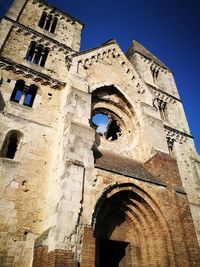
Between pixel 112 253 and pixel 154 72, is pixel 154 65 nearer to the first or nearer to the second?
pixel 154 72

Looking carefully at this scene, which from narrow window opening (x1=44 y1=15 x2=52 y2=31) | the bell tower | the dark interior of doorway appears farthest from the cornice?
the dark interior of doorway

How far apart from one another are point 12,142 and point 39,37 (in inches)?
317

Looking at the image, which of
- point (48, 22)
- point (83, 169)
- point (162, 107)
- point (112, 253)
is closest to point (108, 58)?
point (48, 22)

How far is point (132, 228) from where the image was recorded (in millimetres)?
8484

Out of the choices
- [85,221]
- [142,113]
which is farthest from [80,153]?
[142,113]

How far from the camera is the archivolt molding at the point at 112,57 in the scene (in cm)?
1180

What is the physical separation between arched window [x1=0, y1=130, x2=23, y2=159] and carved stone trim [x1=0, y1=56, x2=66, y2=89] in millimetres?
3531

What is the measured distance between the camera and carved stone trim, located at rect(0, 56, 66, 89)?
35.4 ft

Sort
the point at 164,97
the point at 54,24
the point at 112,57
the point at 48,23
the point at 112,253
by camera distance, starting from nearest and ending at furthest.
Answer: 1. the point at 112,253
2. the point at 112,57
3. the point at 48,23
4. the point at 54,24
5. the point at 164,97

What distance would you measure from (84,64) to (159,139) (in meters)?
5.56

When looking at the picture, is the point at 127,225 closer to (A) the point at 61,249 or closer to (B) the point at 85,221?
(B) the point at 85,221

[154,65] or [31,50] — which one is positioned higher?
[154,65]

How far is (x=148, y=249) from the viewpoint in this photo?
790cm

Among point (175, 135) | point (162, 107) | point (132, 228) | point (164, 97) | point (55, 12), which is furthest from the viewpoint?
point (164, 97)
